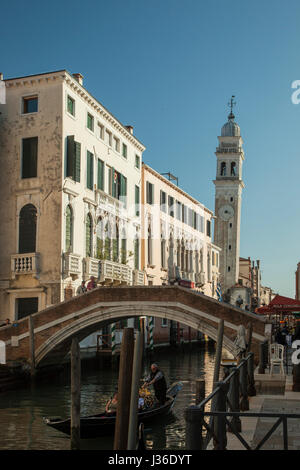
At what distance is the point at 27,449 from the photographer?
10219 mm

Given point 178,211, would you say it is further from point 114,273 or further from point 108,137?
point 114,273

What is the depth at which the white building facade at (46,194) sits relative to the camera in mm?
20906

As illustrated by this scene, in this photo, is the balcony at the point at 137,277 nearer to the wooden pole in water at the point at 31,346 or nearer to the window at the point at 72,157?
the window at the point at 72,157

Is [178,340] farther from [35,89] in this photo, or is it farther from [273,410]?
[273,410]

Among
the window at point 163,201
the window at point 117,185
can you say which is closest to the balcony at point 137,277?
the window at point 117,185

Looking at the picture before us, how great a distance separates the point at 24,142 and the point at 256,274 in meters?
62.8

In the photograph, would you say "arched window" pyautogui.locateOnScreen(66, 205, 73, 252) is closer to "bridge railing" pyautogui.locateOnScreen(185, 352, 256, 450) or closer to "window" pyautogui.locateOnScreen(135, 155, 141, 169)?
"window" pyautogui.locateOnScreen(135, 155, 141, 169)

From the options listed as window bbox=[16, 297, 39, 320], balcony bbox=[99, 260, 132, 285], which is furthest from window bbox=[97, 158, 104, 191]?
window bbox=[16, 297, 39, 320]

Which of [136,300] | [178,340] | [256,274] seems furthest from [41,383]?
[256,274]

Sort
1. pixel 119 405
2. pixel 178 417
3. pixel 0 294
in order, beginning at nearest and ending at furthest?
pixel 119 405
pixel 178 417
pixel 0 294

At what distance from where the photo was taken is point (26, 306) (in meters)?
21.3

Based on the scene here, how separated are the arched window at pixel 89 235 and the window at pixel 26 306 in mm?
2762

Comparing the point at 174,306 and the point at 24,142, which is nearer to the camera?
the point at 174,306

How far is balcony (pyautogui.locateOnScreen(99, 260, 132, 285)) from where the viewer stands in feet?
75.6
